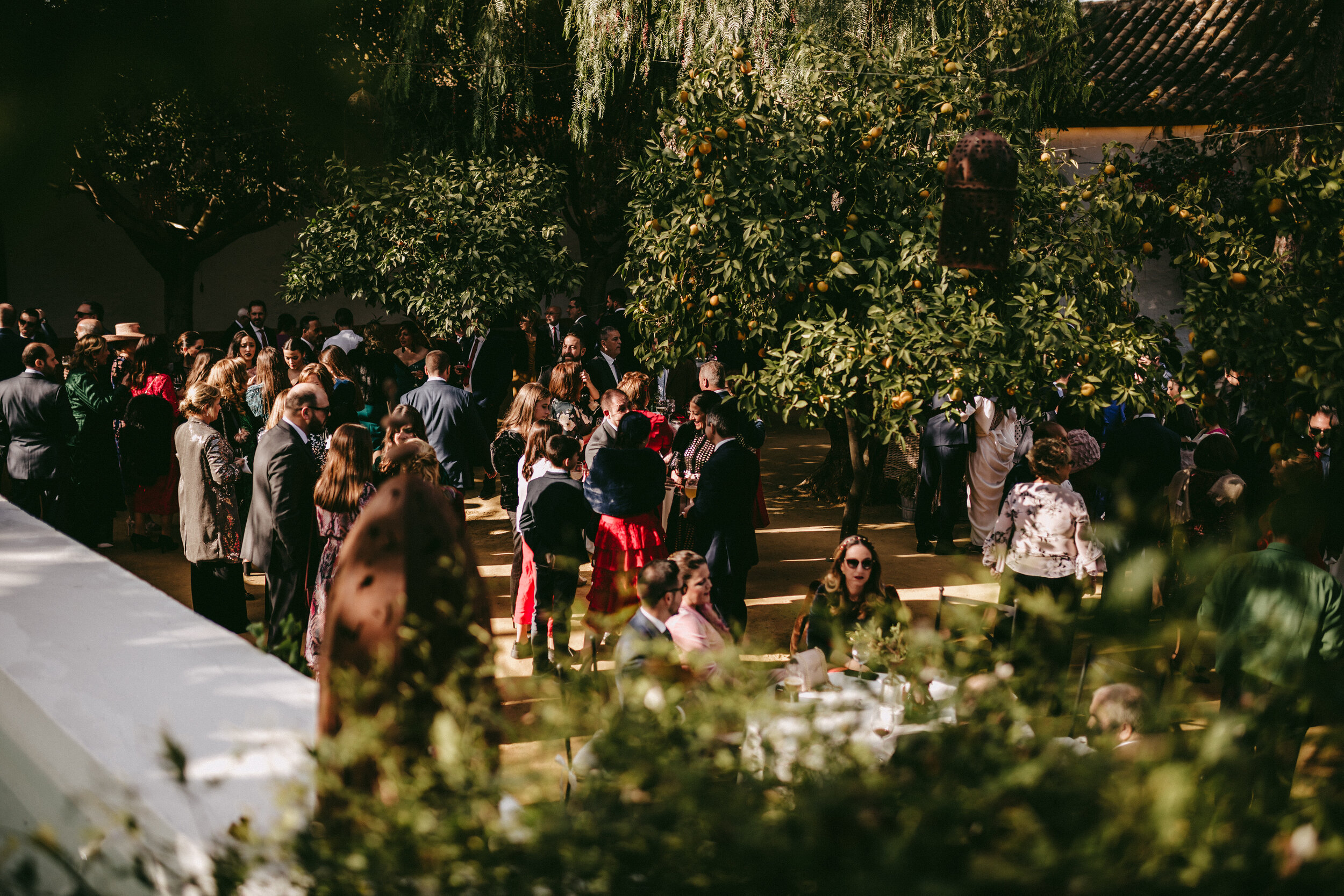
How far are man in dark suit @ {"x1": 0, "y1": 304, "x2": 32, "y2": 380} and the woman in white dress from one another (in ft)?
28.4

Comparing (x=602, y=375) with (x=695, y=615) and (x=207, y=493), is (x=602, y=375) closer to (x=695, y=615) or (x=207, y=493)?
(x=207, y=493)

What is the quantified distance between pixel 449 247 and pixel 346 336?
178 centimetres

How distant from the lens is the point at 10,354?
8.93m

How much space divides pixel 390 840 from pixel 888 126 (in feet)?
17.2

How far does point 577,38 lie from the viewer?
986 centimetres

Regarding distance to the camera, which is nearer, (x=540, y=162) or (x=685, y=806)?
(x=685, y=806)

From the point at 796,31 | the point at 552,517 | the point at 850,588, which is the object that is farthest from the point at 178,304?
the point at 850,588

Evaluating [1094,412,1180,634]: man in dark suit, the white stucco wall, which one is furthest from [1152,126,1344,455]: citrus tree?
the white stucco wall

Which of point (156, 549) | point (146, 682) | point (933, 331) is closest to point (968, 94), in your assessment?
point (933, 331)

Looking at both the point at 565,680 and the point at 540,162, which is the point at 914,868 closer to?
the point at 565,680

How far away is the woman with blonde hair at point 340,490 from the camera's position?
4531 mm

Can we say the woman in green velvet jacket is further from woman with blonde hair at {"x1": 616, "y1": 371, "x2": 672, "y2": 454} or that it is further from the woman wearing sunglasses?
the woman wearing sunglasses

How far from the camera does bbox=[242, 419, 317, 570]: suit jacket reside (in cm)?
486

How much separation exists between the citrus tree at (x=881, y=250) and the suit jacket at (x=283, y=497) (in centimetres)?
241
